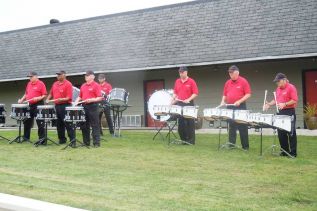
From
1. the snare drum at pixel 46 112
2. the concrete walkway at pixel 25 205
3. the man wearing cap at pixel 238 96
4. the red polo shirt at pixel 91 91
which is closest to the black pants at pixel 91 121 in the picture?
the red polo shirt at pixel 91 91

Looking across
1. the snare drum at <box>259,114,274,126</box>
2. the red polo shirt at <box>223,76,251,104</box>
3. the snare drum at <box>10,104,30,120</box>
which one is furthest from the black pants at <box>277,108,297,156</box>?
the snare drum at <box>10,104,30,120</box>

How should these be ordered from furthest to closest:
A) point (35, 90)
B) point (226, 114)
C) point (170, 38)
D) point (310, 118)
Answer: point (170, 38), point (310, 118), point (35, 90), point (226, 114)

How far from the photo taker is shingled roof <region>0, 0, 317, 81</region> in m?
17.3

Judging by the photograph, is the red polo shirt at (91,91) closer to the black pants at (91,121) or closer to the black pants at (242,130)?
the black pants at (91,121)

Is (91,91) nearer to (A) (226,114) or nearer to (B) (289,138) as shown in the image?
(A) (226,114)

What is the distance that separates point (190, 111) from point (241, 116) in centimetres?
186

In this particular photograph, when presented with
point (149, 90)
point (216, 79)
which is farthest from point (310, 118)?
point (149, 90)

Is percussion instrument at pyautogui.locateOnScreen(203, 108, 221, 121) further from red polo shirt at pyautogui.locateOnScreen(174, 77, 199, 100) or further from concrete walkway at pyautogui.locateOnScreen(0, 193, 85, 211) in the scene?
concrete walkway at pyautogui.locateOnScreen(0, 193, 85, 211)

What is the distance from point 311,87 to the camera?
17.2 m

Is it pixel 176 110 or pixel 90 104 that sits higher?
pixel 90 104

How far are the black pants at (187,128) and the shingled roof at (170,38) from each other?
5.72 metres

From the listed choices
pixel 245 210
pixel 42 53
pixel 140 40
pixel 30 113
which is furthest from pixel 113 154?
pixel 42 53

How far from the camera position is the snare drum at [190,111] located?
11.9 meters

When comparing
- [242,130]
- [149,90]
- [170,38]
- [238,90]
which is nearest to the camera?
[242,130]
